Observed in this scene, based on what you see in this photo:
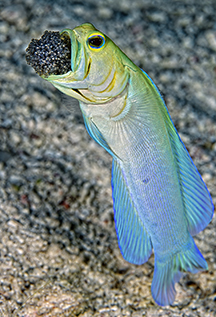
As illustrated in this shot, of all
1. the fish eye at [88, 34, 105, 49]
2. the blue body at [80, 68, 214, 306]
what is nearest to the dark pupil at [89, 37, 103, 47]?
the fish eye at [88, 34, 105, 49]

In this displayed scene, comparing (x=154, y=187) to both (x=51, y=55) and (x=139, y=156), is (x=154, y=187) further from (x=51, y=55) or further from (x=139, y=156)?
(x=51, y=55)

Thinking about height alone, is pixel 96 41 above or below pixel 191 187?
above

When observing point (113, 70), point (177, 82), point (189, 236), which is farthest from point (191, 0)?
point (189, 236)

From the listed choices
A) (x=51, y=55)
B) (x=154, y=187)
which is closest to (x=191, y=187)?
(x=154, y=187)

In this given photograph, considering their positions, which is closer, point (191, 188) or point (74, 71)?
point (74, 71)

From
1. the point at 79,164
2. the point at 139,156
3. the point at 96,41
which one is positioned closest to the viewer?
the point at 96,41

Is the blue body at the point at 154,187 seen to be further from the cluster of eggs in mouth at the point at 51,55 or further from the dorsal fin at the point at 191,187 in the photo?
the cluster of eggs in mouth at the point at 51,55
